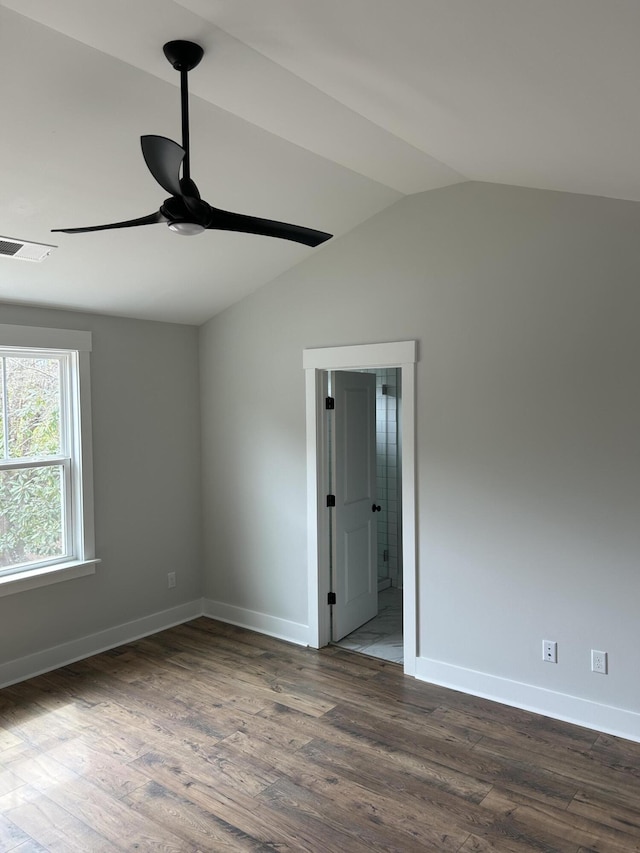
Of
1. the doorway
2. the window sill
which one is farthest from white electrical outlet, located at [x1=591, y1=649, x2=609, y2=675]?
the window sill

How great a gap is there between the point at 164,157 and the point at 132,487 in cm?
320

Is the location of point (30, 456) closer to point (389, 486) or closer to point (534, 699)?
point (389, 486)

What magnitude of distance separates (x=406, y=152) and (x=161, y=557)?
338 cm

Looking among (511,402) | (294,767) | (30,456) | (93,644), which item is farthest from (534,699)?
(30,456)

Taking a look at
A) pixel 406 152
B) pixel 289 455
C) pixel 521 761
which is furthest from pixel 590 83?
pixel 289 455

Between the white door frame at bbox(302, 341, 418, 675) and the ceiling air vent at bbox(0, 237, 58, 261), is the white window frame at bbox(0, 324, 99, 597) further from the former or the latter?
the white door frame at bbox(302, 341, 418, 675)

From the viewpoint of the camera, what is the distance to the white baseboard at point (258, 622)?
459 cm

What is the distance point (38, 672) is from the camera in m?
4.10

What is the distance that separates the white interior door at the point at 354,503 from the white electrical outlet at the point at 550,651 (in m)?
1.55

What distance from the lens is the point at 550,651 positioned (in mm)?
3463

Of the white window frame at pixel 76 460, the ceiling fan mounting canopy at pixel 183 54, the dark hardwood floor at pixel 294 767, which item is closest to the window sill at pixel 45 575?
the white window frame at pixel 76 460

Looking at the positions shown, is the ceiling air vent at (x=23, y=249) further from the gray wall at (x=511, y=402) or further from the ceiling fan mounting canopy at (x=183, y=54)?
the gray wall at (x=511, y=402)

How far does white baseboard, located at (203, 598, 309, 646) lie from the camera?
15.1 ft

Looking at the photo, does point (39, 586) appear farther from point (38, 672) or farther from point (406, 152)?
point (406, 152)
